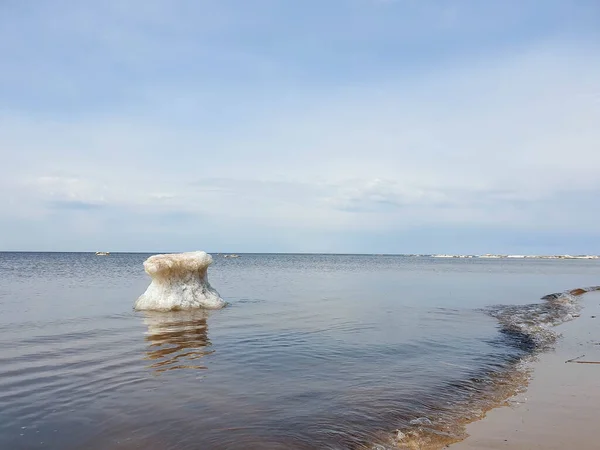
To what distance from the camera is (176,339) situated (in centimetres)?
1622

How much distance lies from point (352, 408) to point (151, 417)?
Answer: 3.93m

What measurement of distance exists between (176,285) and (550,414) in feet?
63.8

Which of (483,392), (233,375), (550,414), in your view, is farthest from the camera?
(233,375)

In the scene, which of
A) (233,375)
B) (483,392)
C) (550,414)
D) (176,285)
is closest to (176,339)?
(233,375)

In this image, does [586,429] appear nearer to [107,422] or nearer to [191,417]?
[191,417]

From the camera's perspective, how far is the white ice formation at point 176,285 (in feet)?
77.5

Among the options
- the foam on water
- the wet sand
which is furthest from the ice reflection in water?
the wet sand

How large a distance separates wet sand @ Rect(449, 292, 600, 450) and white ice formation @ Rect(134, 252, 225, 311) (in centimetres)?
1682

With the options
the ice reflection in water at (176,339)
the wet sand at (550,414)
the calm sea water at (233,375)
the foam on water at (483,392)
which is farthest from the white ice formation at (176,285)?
the wet sand at (550,414)

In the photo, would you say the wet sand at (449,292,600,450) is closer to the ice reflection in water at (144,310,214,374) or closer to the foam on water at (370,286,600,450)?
the foam on water at (370,286,600,450)

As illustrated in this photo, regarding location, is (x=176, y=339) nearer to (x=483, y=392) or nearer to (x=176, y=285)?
(x=176, y=285)

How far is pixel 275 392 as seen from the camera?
397 inches

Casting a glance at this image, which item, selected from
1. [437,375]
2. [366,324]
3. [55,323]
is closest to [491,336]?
[366,324]

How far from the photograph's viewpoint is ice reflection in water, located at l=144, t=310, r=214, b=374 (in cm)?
1271
